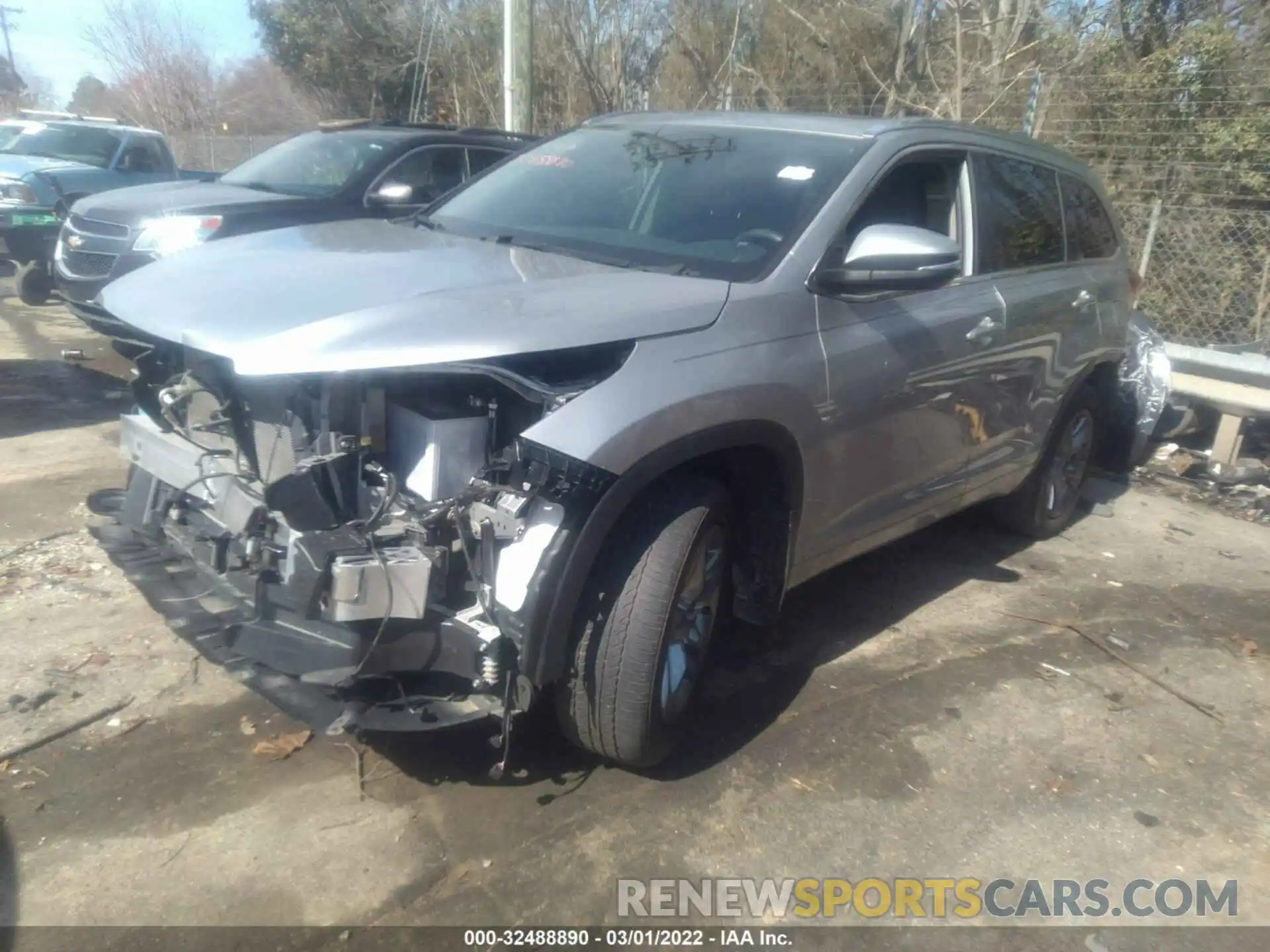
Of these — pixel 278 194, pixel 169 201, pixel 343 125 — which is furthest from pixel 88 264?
pixel 343 125

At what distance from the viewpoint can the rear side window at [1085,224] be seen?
16.6 feet

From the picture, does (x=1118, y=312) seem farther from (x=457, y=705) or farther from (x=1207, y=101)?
(x=1207, y=101)

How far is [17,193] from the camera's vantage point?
10094mm

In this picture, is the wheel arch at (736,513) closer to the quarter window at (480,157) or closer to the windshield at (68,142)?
the quarter window at (480,157)

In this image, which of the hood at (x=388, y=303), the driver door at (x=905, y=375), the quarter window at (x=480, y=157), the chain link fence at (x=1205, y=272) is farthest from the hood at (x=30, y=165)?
the chain link fence at (x=1205, y=272)

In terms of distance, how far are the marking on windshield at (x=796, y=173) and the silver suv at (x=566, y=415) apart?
0.01m

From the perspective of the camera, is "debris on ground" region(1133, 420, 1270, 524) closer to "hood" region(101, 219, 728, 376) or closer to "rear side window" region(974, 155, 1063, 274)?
"rear side window" region(974, 155, 1063, 274)

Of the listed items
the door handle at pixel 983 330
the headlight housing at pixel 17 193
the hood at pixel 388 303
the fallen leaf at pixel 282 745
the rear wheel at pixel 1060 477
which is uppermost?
the hood at pixel 388 303

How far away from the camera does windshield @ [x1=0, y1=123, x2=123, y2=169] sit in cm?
1200

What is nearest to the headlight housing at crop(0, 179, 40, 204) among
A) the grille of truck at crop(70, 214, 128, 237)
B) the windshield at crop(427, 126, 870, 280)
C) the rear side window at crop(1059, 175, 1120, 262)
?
the grille of truck at crop(70, 214, 128, 237)

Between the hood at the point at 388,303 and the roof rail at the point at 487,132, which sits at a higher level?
the roof rail at the point at 487,132

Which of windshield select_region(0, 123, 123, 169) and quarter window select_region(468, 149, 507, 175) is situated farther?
windshield select_region(0, 123, 123, 169)

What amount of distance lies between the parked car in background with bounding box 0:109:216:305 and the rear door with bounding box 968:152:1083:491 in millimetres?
8411

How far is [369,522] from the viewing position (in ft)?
8.85
